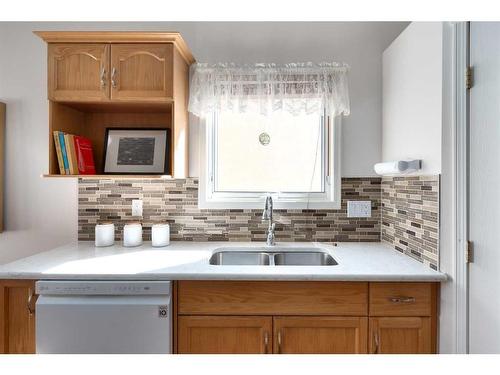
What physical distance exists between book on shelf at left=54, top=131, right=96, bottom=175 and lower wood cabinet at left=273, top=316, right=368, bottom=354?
4.50 feet

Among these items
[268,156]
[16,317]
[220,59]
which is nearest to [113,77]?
[220,59]

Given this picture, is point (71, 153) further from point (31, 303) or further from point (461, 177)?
point (461, 177)

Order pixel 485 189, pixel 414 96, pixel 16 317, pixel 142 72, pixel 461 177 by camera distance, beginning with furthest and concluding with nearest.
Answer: pixel 142 72 < pixel 414 96 < pixel 16 317 < pixel 461 177 < pixel 485 189

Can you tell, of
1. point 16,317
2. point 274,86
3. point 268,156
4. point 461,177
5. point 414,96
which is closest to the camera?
point 461,177

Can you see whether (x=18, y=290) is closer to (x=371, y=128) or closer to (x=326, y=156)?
(x=326, y=156)

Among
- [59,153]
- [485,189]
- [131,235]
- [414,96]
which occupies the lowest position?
[131,235]

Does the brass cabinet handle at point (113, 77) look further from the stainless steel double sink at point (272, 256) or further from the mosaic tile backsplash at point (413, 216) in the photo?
the mosaic tile backsplash at point (413, 216)

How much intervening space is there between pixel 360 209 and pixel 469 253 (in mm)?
817

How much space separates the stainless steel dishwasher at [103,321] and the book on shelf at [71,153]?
69 centimetres

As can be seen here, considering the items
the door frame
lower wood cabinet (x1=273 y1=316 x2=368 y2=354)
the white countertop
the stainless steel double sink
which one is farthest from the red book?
the door frame

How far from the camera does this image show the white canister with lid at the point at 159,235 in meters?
2.12

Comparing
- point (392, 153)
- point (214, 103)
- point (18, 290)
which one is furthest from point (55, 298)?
point (392, 153)

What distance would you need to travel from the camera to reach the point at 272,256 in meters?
2.15

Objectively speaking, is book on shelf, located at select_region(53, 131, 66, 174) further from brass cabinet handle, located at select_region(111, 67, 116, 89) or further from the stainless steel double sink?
the stainless steel double sink
